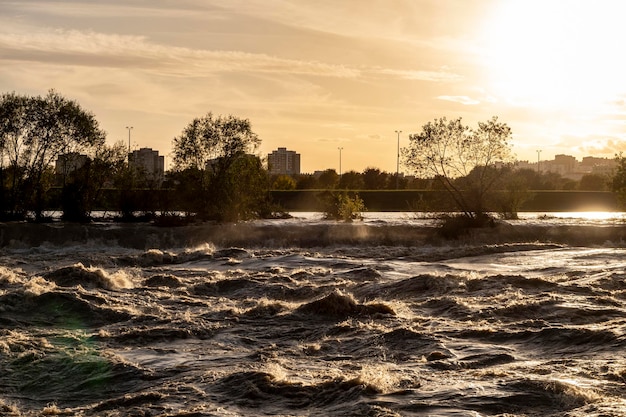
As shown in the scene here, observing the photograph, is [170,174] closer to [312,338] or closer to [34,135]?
[34,135]

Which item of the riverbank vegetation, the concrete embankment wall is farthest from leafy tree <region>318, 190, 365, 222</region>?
the concrete embankment wall

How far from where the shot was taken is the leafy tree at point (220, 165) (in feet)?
195

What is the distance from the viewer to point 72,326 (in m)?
22.5

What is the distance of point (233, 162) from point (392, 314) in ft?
126

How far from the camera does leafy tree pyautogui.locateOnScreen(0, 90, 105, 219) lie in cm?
5791

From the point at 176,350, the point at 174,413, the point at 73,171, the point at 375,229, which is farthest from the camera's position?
the point at 73,171

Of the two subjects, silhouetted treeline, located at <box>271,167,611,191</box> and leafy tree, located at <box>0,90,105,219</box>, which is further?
silhouetted treeline, located at <box>271,167,611,191</box>

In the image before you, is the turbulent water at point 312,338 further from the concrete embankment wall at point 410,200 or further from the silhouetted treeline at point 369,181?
the silhouetted treeline at point 369,181

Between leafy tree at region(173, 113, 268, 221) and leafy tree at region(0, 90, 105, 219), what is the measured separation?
7306mm

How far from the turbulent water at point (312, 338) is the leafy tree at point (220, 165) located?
18703 millimetres

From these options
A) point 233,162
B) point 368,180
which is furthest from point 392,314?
point 368,180

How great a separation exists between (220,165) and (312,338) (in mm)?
41021

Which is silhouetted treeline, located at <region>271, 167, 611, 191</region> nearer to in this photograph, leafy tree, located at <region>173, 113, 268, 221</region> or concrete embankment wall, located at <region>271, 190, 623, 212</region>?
concrete embankment wall, located at <region>271, 190, 623, 212</region>

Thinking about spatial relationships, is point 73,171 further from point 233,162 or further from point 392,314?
point 392,314
